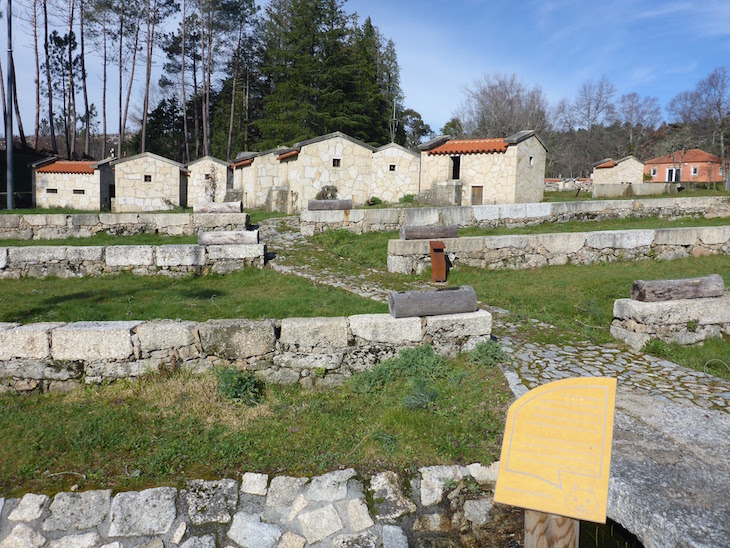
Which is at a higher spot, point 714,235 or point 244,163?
point 244,163

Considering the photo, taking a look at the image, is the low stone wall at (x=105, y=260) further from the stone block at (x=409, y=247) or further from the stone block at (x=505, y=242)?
the stone block at (x=505, y=242)

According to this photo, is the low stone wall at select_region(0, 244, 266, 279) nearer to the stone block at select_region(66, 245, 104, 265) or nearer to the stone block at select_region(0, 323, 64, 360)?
the stone block at select_region(66, 245, 104, 265)

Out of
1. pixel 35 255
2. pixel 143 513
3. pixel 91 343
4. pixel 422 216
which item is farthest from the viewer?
pixel 422 216

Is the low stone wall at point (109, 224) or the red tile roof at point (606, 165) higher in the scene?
the red tile roof at point (606, 165)

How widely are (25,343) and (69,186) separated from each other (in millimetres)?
21140

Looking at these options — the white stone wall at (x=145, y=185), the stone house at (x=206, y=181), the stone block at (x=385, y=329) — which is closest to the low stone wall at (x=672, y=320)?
the stone block at (x=385, y=329)

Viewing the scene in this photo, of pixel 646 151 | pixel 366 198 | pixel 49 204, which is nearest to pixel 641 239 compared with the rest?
pixel 366 198

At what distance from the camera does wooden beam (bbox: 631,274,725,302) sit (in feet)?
20.9

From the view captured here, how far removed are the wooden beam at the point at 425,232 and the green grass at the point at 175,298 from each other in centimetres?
236

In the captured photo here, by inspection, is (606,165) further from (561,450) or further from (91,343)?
(561,450)

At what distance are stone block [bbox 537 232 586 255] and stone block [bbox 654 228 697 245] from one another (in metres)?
1.93

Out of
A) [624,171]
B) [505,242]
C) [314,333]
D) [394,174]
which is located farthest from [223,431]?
[624,171]

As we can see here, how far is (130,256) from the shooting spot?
32.4 feet

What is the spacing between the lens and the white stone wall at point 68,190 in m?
23.1
